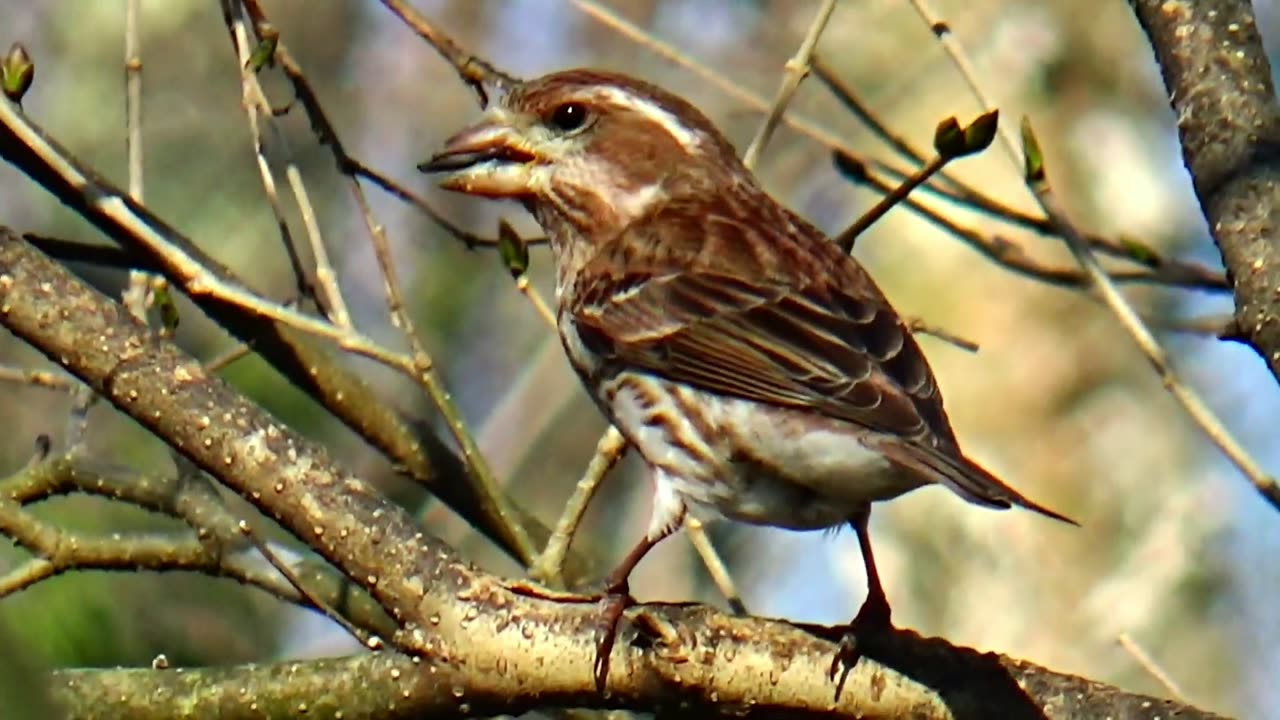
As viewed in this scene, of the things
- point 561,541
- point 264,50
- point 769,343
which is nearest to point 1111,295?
point 769,343

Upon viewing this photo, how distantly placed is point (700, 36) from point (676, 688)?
988cm

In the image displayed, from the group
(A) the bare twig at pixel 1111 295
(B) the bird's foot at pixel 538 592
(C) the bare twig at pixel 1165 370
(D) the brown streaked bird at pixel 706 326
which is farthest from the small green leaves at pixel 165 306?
(C) the bare twig at pixel 1165 370

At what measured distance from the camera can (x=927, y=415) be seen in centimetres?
516

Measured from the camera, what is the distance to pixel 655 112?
6633 mm

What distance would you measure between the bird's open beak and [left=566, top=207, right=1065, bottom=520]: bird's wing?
37cm

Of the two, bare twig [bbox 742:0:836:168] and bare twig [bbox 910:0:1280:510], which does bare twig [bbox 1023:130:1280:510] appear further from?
bare twig [bbox 742:0:836:168]

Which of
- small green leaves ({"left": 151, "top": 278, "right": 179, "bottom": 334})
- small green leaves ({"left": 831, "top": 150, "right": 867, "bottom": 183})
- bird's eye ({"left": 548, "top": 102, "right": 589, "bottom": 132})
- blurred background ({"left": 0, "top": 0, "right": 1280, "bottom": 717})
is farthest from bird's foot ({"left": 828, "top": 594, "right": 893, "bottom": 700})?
blurred background ({"left": 0, "top": 0, "right": 1280, "bottom": 717})

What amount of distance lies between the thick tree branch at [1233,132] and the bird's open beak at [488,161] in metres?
1.93

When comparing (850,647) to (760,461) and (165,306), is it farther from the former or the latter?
(165,306)

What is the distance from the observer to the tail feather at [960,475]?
4.48m

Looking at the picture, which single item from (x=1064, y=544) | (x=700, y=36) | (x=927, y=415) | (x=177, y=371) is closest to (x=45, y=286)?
(x=177, y=371)

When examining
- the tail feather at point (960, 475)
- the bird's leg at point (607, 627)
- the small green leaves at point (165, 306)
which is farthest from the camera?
the small green leaves at point (165, 306)

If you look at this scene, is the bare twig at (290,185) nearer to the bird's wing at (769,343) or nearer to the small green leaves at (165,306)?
the small green leaves at (165,306)

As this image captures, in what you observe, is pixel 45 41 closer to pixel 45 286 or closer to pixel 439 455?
pixel 439 455
